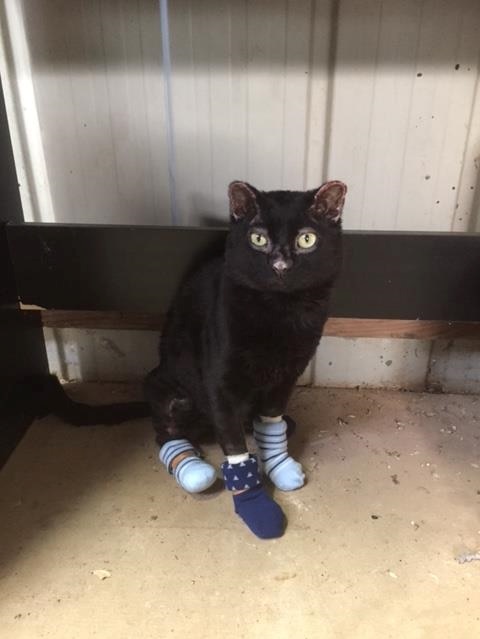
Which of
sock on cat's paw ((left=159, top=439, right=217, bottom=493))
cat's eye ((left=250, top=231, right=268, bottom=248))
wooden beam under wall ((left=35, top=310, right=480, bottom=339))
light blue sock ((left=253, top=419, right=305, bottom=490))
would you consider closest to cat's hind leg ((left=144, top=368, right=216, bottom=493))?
sock on cat's paw ((left=159, top=439, right=217, bottom=493))

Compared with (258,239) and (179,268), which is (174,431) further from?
(258,239)

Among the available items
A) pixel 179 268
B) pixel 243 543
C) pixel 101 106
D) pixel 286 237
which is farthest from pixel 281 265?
pixel 101 106

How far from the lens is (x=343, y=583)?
90cm

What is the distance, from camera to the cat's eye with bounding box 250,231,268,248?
854 millimetres

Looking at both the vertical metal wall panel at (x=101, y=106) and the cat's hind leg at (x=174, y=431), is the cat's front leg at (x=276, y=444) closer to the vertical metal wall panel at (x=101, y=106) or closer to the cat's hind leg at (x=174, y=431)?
the cat's hind leg at (x=174, y=431)

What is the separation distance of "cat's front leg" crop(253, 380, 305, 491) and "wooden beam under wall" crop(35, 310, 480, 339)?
1.15 ft

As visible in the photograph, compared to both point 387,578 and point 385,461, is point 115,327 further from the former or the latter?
point 387,578

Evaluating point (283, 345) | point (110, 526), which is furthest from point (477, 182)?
point (110, 526)

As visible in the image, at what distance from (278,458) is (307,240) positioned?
48 cm

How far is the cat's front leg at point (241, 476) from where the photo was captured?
975mm

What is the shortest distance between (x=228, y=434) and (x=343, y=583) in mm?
308

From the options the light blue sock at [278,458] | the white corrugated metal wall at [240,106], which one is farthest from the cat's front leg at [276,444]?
the white corrugated metal wall at [240,106]

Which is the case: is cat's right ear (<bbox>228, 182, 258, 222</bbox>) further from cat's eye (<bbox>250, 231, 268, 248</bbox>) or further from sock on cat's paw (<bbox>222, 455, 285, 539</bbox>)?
sock on cat's paw (<bbox>222, 455, 285, 539</bbox>)

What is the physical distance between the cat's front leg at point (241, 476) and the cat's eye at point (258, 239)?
0.91 ft
